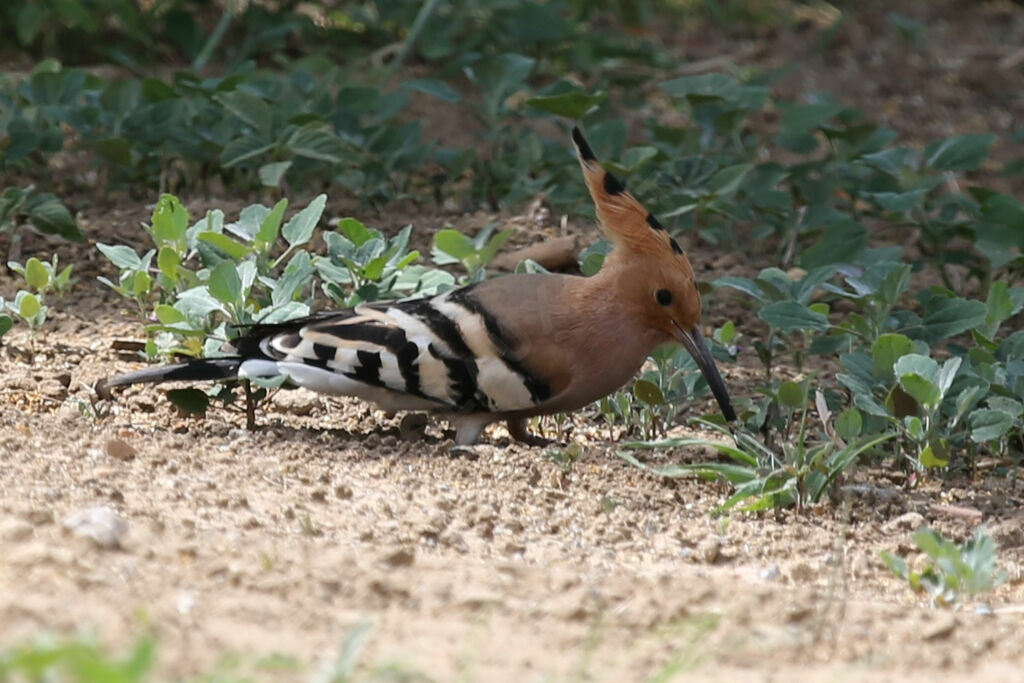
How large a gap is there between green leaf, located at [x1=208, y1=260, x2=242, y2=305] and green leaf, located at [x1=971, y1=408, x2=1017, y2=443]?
182 cm

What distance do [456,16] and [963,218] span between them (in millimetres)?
2287

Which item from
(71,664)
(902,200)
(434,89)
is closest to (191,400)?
(434,89)

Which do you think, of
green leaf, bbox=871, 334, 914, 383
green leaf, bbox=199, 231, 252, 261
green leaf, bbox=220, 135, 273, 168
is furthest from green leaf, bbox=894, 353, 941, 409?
green leaf, bbox=220, 135, 273, 168

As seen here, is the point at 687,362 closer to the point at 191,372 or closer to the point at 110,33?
the point at 191,372

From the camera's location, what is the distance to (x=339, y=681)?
203cm

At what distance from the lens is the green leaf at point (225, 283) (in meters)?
3.74

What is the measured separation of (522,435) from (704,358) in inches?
21.2

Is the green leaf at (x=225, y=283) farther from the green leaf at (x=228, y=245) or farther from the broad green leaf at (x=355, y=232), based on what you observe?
the broad green leaf at (x=355, y=232)

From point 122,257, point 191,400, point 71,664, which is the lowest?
point 191,400

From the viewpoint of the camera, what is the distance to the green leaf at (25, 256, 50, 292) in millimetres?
4238

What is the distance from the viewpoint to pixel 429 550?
9.86ft

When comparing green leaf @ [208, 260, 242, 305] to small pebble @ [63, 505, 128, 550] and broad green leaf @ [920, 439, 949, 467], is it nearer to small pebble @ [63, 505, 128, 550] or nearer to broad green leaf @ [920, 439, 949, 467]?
small pebble @ [63, 505, 128, 550]

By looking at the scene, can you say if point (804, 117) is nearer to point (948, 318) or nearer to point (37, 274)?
point (948, 318)

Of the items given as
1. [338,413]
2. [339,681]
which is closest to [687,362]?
[338,413]
